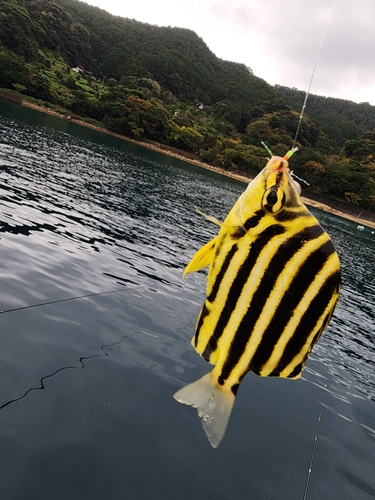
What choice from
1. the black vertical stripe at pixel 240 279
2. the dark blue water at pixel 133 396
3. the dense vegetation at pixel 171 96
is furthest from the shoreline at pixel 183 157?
the black vertical stripe at pixel 240 279

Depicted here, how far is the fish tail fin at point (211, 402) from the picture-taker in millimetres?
1476

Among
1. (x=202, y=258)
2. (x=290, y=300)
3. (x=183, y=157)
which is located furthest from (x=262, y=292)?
(x=183, y=157)

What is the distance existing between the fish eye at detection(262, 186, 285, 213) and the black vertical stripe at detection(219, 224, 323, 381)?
0.41 ft

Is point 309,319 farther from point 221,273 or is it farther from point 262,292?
point 221,273

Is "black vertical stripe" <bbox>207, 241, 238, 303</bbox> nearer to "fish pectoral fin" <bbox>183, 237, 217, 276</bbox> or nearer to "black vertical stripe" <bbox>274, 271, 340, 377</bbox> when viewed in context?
"fish pectoral fin" <bbox>183, 237, 217, 276</bbox>

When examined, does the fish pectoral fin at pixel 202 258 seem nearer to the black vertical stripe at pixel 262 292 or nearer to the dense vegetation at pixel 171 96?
the black vertical stripe at pixel 262 292

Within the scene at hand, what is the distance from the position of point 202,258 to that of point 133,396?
542cm

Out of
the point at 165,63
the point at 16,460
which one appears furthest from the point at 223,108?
the point at 16,460

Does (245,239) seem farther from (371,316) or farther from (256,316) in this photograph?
(371,316)

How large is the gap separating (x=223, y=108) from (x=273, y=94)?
40.1 m

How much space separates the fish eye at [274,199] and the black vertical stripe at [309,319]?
Answer: 0.32 m

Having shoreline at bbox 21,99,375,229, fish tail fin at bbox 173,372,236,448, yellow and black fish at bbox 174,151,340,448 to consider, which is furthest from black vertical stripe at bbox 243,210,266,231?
shoreline at bbox 21,99,375,229

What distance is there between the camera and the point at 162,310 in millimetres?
9977

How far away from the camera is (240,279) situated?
1510 millimetres
